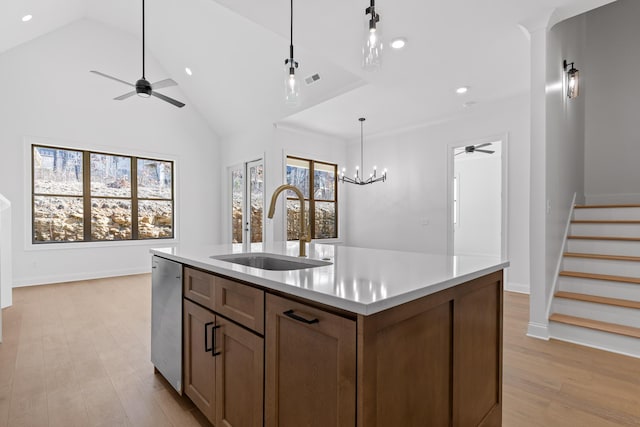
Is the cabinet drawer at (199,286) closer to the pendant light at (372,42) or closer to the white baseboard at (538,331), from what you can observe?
the pendant light at (372,42)

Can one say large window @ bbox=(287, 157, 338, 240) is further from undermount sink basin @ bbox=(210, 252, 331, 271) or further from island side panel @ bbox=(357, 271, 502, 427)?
island side panel @ bbox=(357, 271, 502, 427)

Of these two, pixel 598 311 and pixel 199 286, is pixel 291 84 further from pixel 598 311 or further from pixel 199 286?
pixel 598 311

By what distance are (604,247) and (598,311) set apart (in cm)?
94

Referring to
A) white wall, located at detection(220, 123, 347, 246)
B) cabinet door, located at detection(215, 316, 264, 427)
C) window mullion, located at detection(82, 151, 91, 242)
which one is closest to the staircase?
cabinet door, located at detection(215, 316, 264, 427)

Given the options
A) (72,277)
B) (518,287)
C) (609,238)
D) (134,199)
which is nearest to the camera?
(609,238)

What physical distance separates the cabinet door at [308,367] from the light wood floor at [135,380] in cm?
89

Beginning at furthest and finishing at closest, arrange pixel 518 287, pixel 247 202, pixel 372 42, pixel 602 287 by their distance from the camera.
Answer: pixel 247 202
pixel 518 287
pixel 602 287
pixel 372 42

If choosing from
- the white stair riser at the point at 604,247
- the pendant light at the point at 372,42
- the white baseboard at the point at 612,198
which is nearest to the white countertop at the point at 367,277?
the pendant light at the point at 372,42

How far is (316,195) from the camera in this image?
6.82 m

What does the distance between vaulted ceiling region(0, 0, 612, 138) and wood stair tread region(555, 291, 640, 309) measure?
2.53 m

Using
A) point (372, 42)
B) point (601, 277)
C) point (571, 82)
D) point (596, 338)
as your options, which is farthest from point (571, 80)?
point (372, 42)

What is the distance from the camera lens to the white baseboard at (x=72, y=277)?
506 cm

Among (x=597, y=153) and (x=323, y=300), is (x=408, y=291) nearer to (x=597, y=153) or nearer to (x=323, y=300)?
(x=323, y=300)

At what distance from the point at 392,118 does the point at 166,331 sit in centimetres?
487
